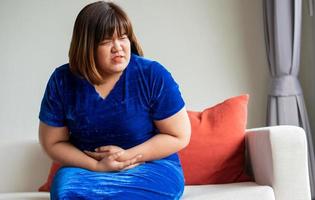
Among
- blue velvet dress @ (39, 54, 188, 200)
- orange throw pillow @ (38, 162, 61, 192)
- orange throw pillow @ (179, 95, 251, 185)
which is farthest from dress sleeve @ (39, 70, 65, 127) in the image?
orange throw pillow @ (179, 95, 251, 185)

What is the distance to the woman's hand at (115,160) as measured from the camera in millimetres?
1678

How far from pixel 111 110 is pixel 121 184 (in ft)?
0.85

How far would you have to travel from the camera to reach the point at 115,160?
168 centimetres

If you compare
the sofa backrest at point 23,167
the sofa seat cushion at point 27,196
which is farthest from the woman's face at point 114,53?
the sofa backrest at point 23,167

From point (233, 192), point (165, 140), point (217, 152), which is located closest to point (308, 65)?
point (217, 152)

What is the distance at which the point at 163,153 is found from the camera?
175 centimetres

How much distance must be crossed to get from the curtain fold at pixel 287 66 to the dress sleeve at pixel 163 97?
984 millimetres

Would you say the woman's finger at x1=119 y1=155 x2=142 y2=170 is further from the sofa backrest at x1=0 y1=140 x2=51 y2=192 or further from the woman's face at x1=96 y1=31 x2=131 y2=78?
the sofa backrest at x1=0 y1=140 x2=51 y2=192

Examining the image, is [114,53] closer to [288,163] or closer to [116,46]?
[116,46]

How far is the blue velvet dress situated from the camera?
1693mm

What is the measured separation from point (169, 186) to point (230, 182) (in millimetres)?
541

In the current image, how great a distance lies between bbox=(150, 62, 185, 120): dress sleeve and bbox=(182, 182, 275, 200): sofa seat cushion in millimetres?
314

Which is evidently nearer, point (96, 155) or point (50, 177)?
point (96, 155)

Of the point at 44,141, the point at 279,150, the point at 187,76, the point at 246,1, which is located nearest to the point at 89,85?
the point at 44,141
